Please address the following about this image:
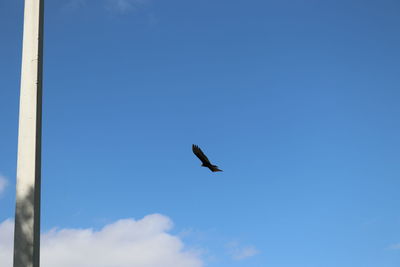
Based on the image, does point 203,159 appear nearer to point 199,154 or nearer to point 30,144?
point 199,154

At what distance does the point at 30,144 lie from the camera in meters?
5.18

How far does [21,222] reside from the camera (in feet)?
16.0

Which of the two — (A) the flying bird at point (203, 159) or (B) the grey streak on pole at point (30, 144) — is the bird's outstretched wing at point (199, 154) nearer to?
(A) the flying bird at point (203, 159)

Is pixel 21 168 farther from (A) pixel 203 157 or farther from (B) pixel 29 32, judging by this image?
(A) pixel 203 157

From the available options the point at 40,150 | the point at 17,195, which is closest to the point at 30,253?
the point at 17,195

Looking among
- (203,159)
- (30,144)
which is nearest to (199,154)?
(203,159)

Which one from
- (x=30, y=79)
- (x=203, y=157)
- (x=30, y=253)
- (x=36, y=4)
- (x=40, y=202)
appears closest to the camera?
(x=30, y=253)

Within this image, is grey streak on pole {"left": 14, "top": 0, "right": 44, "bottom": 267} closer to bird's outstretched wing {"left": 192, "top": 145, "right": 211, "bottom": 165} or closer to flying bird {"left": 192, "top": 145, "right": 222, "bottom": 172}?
flying bird {"left": 192, "top": 145, "right": 222, "bottom": 172}

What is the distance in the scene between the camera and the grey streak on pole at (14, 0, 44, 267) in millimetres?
4797

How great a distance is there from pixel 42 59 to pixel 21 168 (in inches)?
59.4

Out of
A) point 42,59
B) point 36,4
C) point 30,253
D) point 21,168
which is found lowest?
point 30,253

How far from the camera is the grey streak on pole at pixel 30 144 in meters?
4.80

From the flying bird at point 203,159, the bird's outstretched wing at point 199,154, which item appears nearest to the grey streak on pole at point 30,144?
the flying bird at point 203,159

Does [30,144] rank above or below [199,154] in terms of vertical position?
below
